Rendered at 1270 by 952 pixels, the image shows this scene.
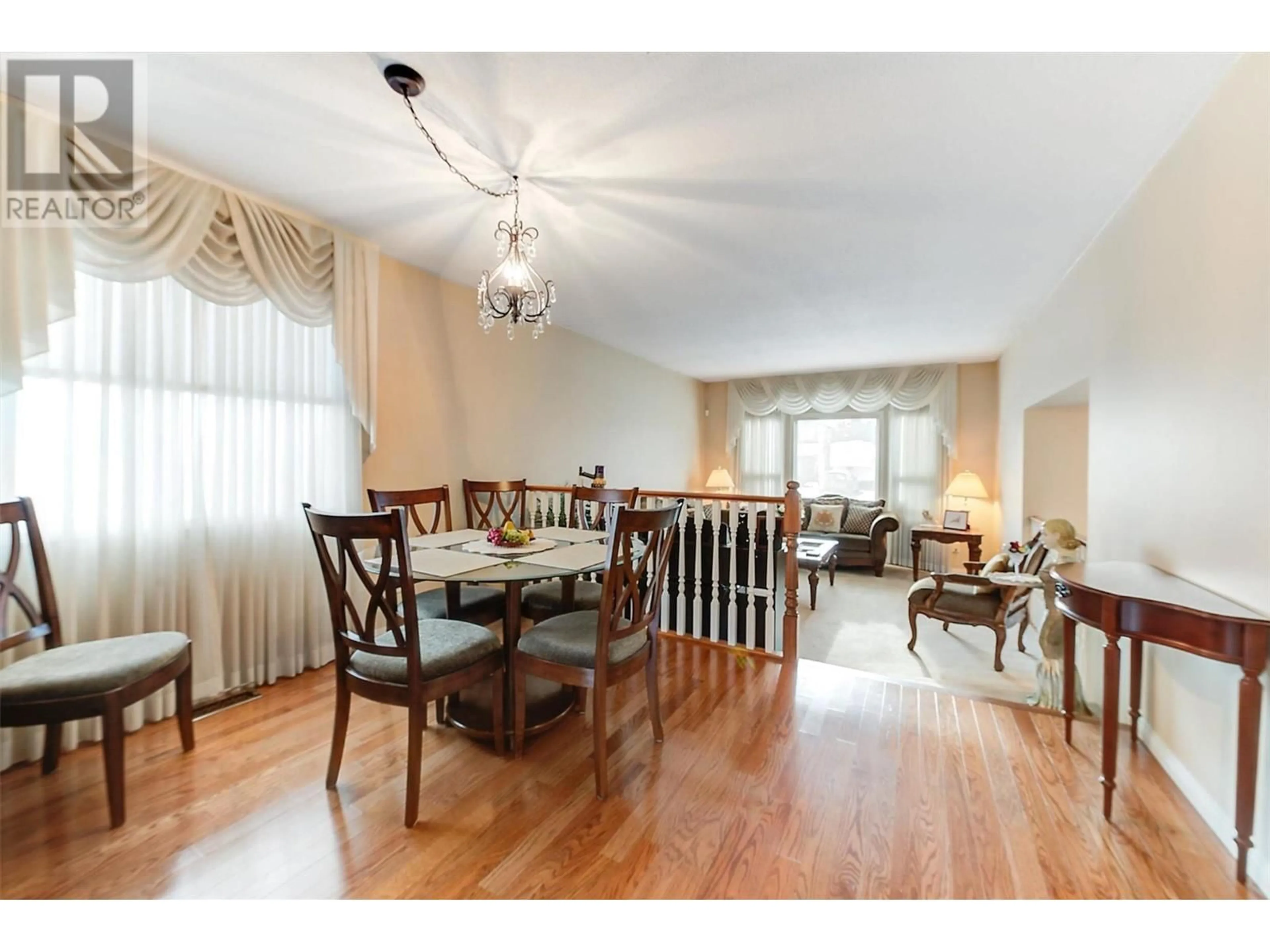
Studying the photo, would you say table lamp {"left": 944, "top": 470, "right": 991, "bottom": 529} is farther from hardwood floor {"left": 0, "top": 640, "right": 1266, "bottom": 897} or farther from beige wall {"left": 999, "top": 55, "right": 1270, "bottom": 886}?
hardwood floor {"left": 0, "top": 640, "right": 1266, "bottom": 897}

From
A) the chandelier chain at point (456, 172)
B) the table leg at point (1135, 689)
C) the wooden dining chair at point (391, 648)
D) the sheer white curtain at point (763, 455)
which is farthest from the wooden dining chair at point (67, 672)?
the sheer white curtain at point (763, 455)

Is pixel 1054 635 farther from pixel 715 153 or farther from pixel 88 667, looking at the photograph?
pixel 88 667

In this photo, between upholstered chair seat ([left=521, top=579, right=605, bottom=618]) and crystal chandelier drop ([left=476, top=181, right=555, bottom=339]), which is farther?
upholstered chair seat ([left=521, top=579, right=605, bottom=618])

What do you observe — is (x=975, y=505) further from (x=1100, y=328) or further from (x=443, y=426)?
(x=443, y=426)

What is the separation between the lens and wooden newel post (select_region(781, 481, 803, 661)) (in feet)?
8.90

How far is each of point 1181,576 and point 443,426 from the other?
375cm

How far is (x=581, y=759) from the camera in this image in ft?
6.00

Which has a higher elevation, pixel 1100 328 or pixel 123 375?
pixel 1100 328

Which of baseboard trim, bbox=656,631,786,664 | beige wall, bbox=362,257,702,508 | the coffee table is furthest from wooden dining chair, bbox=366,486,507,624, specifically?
the coffee table

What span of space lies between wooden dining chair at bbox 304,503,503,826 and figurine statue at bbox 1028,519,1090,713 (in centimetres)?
244

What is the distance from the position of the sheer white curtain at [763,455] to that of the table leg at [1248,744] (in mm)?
5527

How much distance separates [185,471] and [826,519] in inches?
234

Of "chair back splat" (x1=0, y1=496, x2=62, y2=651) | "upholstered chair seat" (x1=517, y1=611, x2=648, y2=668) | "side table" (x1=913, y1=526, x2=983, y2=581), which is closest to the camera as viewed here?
"chair back splat" (x1=0, y1=496, x2=62, y2=651)
